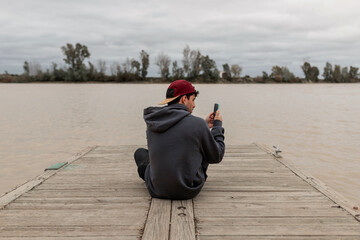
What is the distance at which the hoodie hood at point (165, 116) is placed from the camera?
9.91ft

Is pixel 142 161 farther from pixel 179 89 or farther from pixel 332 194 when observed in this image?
pixel 332 194

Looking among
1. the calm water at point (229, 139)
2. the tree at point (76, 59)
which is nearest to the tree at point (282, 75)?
the tree at point (76, 59)

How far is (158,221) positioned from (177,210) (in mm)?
300

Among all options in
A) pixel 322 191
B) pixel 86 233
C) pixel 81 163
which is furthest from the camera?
pixel 81 163

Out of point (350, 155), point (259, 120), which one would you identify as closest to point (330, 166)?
point (350, 155)

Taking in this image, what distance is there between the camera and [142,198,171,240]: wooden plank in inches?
103

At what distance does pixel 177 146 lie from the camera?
307 cm

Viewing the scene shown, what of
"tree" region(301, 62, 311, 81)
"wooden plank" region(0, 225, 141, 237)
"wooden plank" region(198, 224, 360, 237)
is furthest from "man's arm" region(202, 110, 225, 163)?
"tree" region(301, 62, 311, 81)

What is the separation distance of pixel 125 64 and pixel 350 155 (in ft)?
264

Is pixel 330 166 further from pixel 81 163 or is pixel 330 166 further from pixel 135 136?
pixel 135 136

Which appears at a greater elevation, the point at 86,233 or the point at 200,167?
the point at 200,167

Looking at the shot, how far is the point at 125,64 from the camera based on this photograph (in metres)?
85.8

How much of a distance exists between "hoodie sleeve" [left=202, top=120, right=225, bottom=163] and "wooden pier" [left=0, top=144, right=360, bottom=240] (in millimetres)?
510

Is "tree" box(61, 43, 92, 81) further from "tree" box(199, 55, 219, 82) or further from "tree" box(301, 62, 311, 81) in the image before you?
"tree" box(301, 62, 311, 81)
